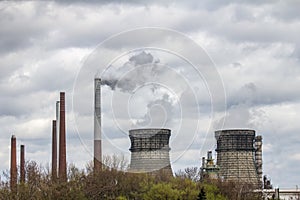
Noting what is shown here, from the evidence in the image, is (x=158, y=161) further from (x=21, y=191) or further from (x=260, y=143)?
(x=260, y=143)

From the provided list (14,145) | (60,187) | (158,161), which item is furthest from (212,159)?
(60,187)

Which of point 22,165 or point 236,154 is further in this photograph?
point 236,154

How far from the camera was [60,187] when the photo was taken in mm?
60000

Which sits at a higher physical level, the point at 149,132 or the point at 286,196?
the point at 149,132

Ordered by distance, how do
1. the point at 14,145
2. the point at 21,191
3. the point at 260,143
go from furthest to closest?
the point at 260,143 < the point at 14,145 < the point at 21,191

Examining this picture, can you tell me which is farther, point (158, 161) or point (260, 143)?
point (260, 143)

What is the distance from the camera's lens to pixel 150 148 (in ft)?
257

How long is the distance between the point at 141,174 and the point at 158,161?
3.79 meters

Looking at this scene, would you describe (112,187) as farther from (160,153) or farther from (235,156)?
(235,156)

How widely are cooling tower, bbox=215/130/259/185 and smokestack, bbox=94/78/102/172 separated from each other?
26.2m

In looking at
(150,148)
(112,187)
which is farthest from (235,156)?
(112,187)

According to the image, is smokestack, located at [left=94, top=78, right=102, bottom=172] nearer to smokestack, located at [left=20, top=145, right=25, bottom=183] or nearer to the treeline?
the treeline

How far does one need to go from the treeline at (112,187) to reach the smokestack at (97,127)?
45.7 inches

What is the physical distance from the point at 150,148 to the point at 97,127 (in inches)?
441
